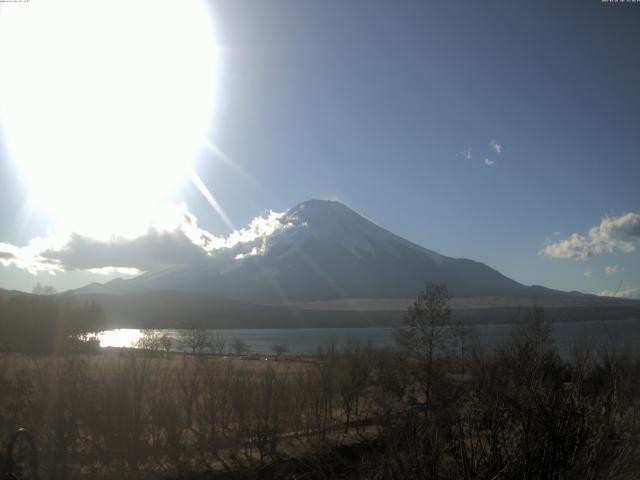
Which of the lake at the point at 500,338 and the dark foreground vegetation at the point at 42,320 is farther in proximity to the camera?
the dark foreground vegetation at the point at 42,320

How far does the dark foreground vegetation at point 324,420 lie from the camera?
4191 millimetres

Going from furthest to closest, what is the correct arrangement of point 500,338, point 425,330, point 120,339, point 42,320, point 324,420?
point 120,339 < point 42,320 < point 500,338 < point 425,330 < point 324,420

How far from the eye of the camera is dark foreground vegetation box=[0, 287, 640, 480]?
419 cm

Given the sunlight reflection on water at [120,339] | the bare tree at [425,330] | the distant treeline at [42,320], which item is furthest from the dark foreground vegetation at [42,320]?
the bare tree at [425,330]

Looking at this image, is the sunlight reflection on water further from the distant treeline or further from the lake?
the distant treeline

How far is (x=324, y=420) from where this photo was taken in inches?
422

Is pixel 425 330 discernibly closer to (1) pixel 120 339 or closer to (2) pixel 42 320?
(2) pixel 42 320

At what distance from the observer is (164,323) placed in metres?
176

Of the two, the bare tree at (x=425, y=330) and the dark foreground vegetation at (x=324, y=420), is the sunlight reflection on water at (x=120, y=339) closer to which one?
the dark foreground vegetation at (x=324, y=420)

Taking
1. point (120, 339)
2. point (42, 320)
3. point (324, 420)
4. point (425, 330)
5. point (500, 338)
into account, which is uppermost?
point (425, 330)

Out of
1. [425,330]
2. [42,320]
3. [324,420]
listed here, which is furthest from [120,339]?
[324,420]

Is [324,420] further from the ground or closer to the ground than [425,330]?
closer to the ground

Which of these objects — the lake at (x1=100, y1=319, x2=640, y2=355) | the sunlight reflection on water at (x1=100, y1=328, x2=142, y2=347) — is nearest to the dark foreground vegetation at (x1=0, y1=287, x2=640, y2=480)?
the lake at (x1=100, y1=319, x2=640, y2=355)

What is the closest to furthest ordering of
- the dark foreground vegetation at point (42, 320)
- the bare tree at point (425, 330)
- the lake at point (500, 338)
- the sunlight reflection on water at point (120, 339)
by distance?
the lake at point (500, 338)
the sunlight reflection on water at point (120, 339)
the bare tree at point (425, 330)
the dark foreground vegetation at point (42, 320)
